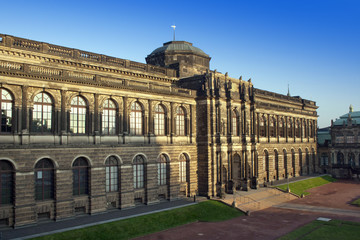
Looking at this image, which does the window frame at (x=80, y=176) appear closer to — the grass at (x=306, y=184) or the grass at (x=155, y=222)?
the grass at (x=155, y=222)

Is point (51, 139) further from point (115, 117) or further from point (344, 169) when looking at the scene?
point (344, 169)

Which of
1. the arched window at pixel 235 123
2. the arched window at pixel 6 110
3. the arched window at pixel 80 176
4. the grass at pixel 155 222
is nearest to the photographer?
the grass at pixel 155 222

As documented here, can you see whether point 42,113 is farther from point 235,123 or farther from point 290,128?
point 290,128

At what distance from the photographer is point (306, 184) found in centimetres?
5956

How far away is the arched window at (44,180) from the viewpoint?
30044mm

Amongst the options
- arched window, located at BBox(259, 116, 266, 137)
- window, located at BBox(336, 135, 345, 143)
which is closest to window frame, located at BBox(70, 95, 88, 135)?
arched window, located at BBox(259, 116, 266, 137)

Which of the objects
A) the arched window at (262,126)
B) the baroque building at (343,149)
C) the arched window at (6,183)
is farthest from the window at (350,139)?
the arched window at (6,183)

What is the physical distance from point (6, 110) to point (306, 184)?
164ft

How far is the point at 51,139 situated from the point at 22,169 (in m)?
3.71

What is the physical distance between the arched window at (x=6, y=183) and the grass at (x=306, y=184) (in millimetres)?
38959

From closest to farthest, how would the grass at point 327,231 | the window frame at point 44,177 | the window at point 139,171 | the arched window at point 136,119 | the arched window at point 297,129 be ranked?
the grass at point 327,231 < the window frame at point 44,177 < the window at point 139,171 < the arched window at point 136,119 < the arched window at point 297,129

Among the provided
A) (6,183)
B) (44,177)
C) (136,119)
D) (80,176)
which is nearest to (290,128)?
(136,119)

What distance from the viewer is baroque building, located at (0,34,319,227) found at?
29.1 m

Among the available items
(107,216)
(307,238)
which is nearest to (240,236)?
(307,238)
